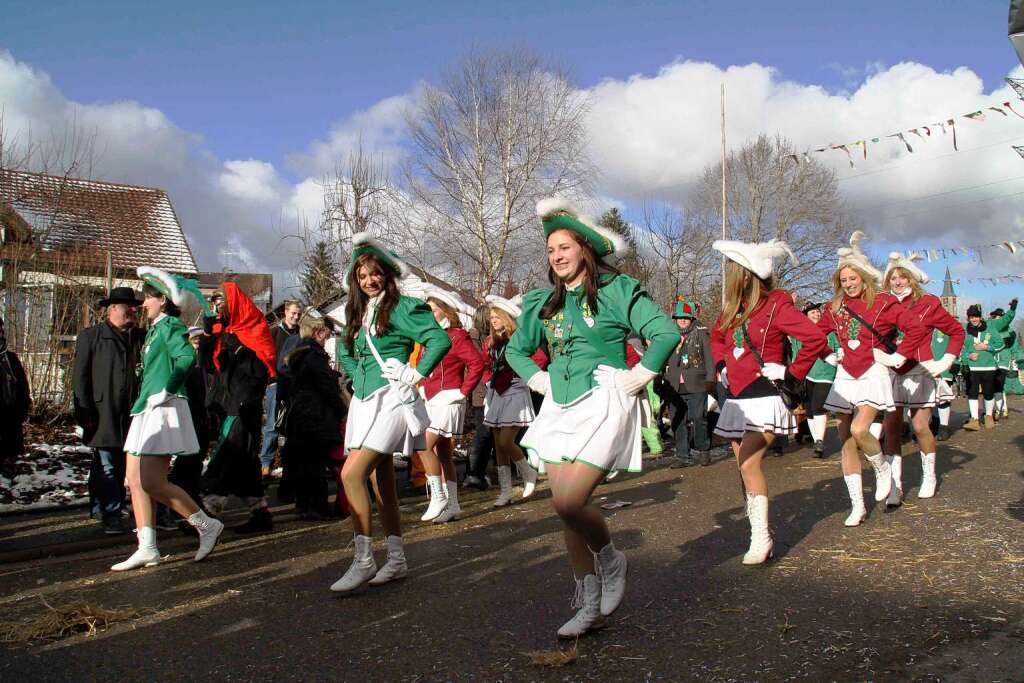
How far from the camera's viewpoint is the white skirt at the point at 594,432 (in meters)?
4.27

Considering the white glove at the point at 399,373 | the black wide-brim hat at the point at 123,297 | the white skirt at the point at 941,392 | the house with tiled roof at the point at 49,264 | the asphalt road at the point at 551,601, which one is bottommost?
the asphalt road at the point at 551,601

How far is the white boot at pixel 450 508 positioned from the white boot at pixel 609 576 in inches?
151

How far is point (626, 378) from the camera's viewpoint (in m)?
4.27

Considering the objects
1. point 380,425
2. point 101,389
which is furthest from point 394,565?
point 101,389

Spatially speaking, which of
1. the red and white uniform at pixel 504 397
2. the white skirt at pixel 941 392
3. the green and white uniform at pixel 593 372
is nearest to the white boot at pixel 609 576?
the green and white uniform at pixel 593 372

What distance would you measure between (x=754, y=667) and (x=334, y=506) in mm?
5567

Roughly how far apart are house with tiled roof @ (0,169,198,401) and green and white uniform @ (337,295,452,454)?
953 cm

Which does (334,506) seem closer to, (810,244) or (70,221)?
(70,221)

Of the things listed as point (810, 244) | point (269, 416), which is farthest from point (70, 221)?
point (810, 244)

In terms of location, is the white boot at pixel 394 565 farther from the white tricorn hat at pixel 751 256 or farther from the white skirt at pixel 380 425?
the white tricorn hat at pixel 751 256

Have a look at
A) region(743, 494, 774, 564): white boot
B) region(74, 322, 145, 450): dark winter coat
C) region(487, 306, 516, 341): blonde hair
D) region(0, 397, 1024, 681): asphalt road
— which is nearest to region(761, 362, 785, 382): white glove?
region(743, 494, 774, 564): white boot

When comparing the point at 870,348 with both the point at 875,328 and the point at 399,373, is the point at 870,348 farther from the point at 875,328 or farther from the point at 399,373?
the point at 399,373

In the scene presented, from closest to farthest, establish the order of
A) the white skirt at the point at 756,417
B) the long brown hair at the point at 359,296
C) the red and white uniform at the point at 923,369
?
the long brown hair at the point at 359,296, the white skirt at the point at 756,417, the red and white uniform at the point at 923,369

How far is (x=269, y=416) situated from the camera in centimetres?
1137
